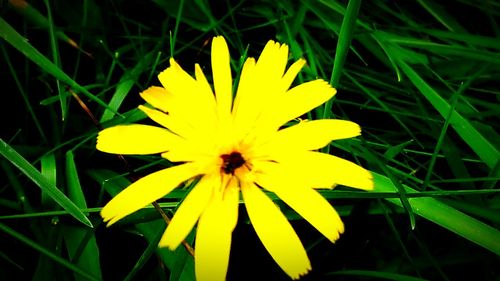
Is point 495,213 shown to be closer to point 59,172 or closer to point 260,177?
point 260,177

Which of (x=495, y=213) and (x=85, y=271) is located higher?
(x=495, y=213)

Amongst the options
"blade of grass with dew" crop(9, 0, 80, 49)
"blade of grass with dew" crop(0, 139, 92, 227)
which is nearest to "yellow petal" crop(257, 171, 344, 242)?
"blade of grass with dew" crop(0, 139, 92, 227)

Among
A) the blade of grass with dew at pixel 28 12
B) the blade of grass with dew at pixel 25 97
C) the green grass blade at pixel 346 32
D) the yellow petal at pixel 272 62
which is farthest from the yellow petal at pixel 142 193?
the blade of grass with dew at pixel 28 12

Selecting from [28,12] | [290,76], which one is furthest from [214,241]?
[28,12]

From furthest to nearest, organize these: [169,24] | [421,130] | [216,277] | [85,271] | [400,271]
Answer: [169,24] → [421,130] → [400,271] → [85,271] → [216,277]

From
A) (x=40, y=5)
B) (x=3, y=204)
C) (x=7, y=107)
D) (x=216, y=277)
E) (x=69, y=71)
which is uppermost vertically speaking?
(x=40, y=5)

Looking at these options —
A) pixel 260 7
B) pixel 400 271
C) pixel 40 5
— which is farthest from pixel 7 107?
pixel 400 271

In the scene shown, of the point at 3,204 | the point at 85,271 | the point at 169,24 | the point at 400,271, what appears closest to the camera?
the point at 85,271
